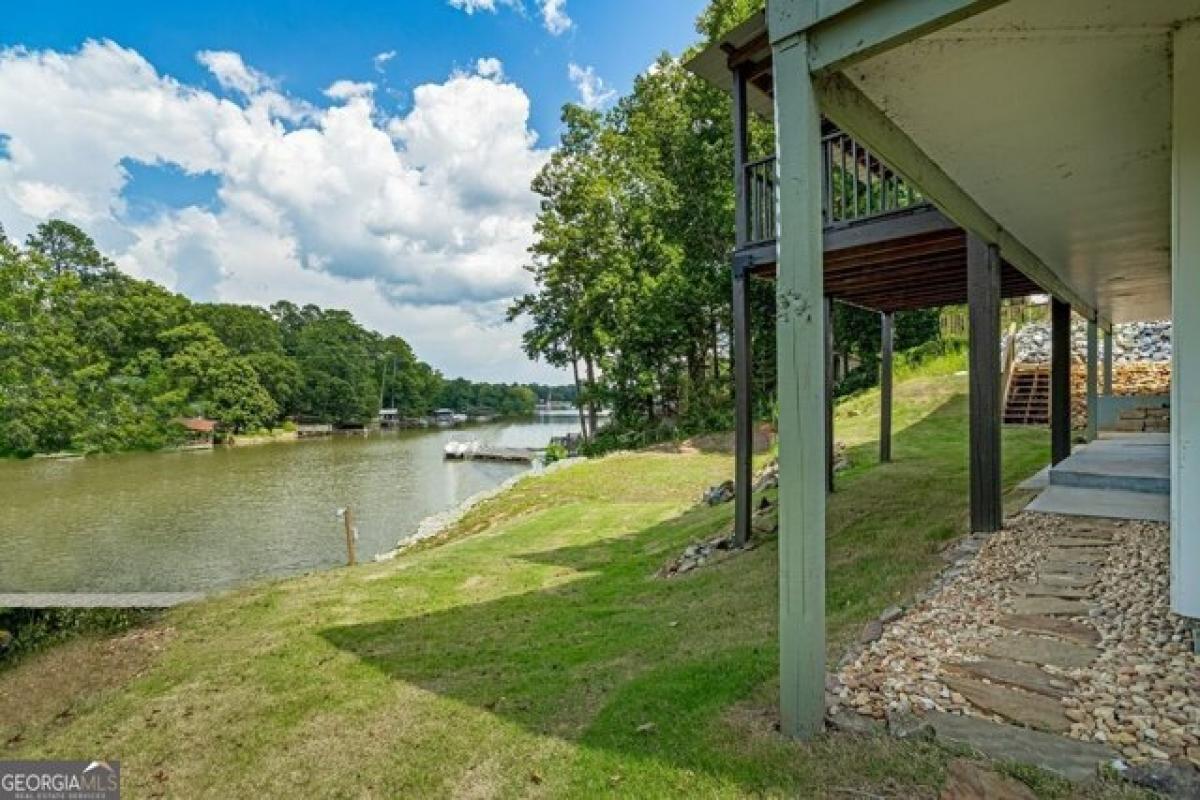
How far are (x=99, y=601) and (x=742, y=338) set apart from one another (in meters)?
7.70

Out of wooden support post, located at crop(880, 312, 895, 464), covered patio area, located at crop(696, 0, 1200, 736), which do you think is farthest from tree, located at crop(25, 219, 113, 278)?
covered patio area, located at crop(696, 0, 1200, 736)

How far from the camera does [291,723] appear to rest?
10.1 ft

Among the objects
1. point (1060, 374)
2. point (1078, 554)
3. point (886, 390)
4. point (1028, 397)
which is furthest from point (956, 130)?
point (1028, 397)

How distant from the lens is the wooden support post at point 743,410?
19.1 ft

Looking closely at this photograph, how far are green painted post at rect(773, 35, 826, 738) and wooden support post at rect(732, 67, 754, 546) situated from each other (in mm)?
3615

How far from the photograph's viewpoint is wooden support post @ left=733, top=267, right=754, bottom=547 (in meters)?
5.82

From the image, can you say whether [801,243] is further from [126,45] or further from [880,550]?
[126,45]

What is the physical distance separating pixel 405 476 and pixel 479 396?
62.6m

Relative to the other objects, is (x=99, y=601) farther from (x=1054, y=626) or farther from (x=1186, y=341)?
(x=1186, y=341)

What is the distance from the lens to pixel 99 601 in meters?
6.78

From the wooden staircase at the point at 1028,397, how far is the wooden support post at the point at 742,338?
848 cm

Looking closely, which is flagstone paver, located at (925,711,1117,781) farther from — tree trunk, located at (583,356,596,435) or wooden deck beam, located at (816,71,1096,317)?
tree trunk, located at (583,356,596,435)

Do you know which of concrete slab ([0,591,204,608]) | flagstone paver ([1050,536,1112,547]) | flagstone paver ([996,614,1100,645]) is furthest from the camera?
concrete slab ([0,591,204,608])

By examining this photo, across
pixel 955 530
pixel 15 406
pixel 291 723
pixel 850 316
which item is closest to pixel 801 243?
pixel 291 723
